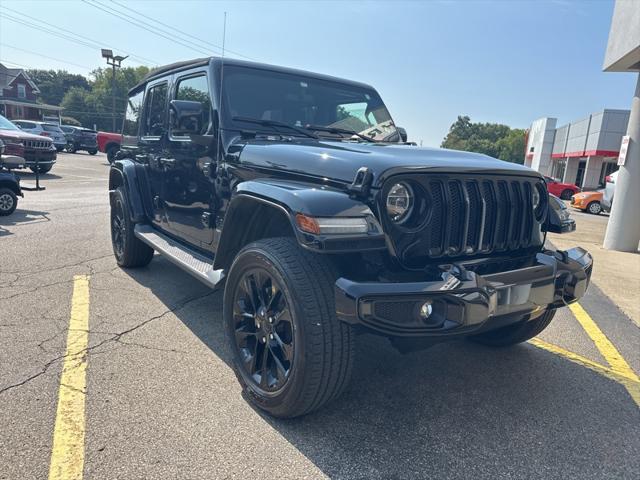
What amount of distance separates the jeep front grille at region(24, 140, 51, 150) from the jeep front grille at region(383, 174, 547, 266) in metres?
14.7

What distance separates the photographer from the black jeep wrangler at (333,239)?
219 cm

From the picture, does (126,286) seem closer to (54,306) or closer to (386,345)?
(54,306)

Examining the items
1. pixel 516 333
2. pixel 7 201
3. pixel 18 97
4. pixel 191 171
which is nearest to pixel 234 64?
pixel 191 171

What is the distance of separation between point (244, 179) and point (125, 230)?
251 cm

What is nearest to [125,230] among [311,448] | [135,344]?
[135,344]

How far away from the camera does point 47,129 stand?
25.7 m

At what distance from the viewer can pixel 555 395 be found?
3.04m

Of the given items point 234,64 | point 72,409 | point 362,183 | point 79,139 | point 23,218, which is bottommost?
point 23,218

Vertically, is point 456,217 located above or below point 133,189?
above

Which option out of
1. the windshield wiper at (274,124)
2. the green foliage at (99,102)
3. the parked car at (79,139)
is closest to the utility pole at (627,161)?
the windshield wiper at (274,124)

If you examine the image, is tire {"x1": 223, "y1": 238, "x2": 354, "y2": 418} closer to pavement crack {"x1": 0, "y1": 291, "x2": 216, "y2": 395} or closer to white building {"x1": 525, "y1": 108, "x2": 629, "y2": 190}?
pavement crack {"x1": 0, "y1": 291, "x2": 216, "y2": 395}

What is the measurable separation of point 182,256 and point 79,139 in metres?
29.6

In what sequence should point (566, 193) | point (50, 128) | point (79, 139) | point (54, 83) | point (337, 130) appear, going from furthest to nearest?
1. point (54, 83)
2. point (79, 139)
3. point (566, 193)
4. point (50, 128)
5. point (337, 130)

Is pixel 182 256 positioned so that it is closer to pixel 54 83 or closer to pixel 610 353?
pixel 610 353
